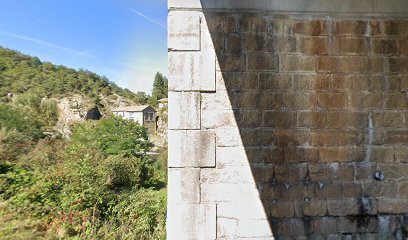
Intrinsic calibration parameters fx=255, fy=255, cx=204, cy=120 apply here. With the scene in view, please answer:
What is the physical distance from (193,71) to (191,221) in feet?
3.74

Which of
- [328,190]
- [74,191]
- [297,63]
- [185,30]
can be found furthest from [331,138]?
[74,191]

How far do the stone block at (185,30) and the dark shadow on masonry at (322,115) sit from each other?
12cm

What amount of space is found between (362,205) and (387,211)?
214 millimetres

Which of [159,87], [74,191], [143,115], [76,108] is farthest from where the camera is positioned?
[159,87]

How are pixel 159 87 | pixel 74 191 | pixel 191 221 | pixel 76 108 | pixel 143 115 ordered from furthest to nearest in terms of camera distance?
pixel 159 87 < pixel 143 115 < pixel 76 108 < pixel 74 191 < pixel 191 221

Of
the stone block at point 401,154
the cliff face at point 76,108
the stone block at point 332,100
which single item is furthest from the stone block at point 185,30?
the cliff face at point 76,108

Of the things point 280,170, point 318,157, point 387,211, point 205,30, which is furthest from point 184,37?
point 387,211

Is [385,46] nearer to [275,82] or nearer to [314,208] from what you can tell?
[275,82]

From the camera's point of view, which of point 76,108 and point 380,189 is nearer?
point 380,189

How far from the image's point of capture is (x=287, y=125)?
1.99m

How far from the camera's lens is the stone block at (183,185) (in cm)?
192

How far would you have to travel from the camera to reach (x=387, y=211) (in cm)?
201

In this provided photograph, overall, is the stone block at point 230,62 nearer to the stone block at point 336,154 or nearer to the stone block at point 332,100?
the stone block at point 332,100

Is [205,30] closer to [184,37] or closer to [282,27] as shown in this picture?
[184,37]
